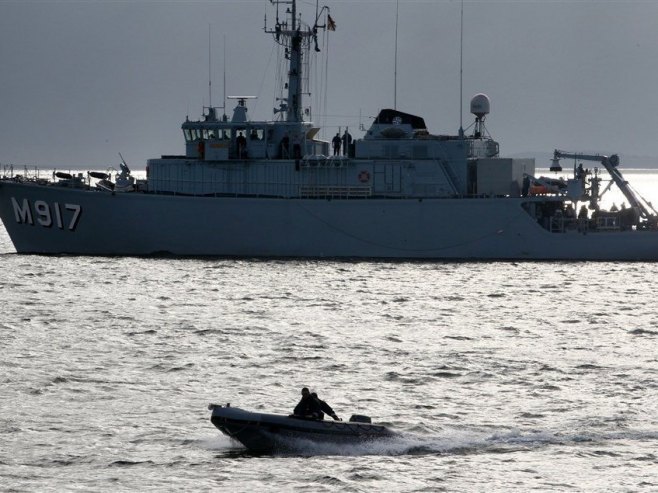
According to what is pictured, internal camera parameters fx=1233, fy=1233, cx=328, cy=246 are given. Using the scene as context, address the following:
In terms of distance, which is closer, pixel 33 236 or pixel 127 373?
pixel 127 373

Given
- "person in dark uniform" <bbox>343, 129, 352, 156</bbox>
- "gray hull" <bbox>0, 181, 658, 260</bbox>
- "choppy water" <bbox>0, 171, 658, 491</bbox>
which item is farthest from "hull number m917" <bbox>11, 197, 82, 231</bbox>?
"person in dark uniform" <bbox>343, 129, 352, 156</bbox>

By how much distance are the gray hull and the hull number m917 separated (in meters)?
0.05

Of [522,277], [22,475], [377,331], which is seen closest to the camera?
[22,475]

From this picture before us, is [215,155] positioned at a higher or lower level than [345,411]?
higher

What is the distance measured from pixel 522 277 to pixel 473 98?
957cm

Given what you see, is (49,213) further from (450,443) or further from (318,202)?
(450,443)

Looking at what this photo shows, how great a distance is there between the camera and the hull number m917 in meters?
56.3

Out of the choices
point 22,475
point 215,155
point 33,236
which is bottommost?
point 22,475

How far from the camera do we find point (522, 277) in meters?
55.2

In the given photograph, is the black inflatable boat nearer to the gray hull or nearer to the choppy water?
the choppy water

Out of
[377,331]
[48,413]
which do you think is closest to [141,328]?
[377,331]

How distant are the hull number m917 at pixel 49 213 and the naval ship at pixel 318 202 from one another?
0.06 meters

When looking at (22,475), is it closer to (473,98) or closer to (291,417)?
(291,417)

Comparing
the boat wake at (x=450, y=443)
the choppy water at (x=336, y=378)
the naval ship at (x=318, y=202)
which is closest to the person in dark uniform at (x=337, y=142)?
the naval ship at (x=318, y=202)
